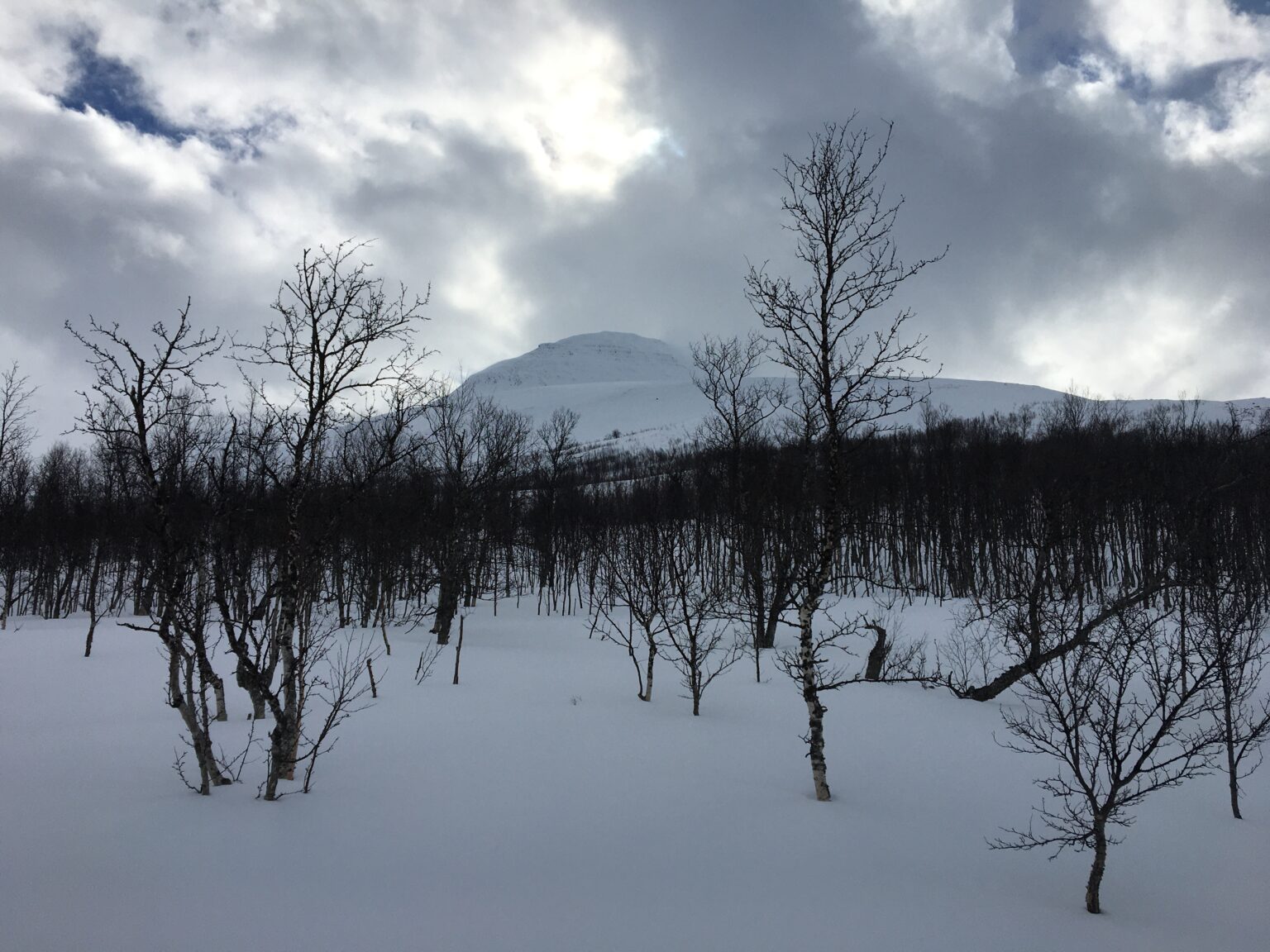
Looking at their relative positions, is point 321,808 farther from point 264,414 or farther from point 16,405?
point 16,405

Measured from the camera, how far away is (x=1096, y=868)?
7.81 meters

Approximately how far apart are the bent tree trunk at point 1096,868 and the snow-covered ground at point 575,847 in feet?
0.64

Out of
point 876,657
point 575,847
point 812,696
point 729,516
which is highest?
point 729,516

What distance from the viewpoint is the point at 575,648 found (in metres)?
27.6

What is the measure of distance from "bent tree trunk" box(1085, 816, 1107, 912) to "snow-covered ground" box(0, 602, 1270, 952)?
195 millimetres

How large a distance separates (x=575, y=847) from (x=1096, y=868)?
6.33 m

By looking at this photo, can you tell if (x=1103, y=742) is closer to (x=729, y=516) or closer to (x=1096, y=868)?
(x=1096, y=868)

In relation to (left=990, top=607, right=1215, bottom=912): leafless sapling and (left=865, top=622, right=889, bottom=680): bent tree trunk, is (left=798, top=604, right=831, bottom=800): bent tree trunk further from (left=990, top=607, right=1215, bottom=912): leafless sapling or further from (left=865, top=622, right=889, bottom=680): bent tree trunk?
(left=865, top=622, right=889, bottom=680): bent tree trunk

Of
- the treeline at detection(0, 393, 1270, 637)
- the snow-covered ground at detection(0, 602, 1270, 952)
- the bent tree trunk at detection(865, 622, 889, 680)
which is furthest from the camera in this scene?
the treeline at detection(0, 393, 1270, 637)

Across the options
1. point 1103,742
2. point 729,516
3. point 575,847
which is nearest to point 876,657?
point 1103,742

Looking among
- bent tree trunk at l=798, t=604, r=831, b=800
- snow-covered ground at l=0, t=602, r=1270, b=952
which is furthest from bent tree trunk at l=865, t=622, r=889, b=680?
bent tree trunk at l=798, t=604, r=831, b=800

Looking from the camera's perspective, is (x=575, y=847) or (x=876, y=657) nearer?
(x=575, y=847)

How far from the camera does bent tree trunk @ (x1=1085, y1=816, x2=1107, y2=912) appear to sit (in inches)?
298

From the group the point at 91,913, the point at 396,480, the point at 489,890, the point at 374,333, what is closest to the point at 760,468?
the point at 396,480
